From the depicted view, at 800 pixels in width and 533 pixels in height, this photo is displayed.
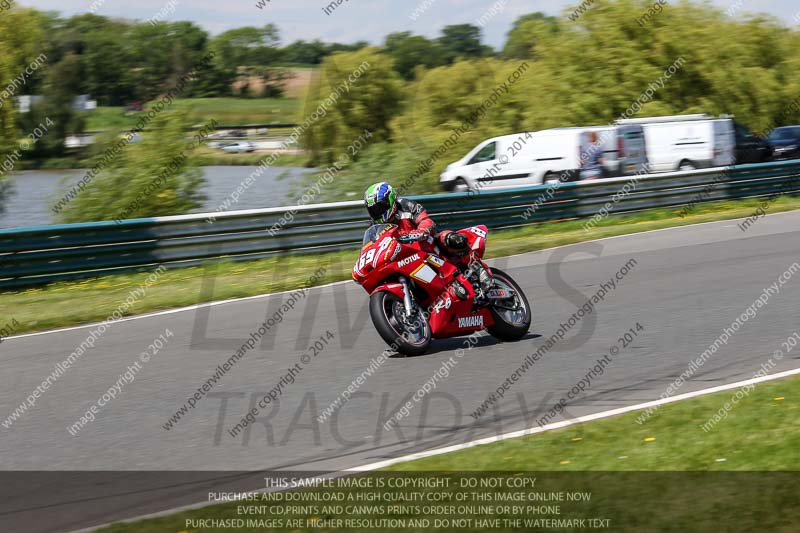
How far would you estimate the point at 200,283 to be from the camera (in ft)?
50.4

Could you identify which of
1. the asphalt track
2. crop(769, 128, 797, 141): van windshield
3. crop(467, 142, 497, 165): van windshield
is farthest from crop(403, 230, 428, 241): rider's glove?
crop(769, 128, 797, 141): van windshield

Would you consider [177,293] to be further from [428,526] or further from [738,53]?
[738,53]

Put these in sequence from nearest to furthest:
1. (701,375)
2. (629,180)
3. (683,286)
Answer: (701,375) < (683,286) < (629,180)

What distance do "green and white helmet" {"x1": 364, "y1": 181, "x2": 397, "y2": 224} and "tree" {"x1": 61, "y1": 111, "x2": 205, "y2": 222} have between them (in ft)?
42.8

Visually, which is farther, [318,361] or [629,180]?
[629,180]

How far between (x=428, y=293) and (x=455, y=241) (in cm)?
60

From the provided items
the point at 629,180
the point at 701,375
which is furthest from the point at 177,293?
the point at 629,180

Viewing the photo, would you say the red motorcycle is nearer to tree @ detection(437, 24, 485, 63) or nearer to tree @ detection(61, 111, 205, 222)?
tree @ detection(61, 111, 205, 222)

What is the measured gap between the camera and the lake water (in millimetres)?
21297

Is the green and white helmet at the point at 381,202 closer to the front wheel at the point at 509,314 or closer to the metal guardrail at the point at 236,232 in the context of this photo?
the front wheel at the point at 509,314

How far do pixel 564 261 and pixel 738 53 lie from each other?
2844cm

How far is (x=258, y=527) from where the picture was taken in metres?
5.06

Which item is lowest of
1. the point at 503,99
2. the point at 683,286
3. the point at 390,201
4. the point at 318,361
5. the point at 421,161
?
the point at 503,99

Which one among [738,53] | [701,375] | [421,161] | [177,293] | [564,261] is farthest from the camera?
[738,53]
